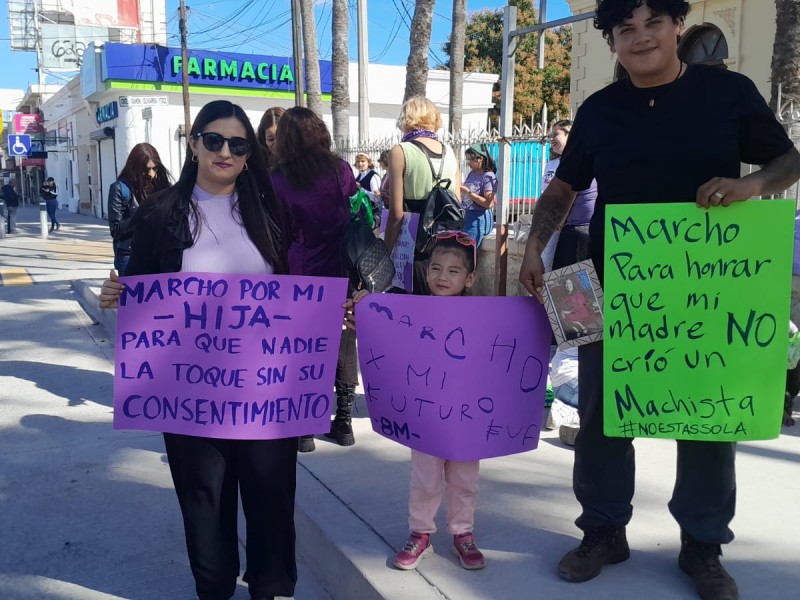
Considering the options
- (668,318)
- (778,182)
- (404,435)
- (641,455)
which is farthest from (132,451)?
(778,182)

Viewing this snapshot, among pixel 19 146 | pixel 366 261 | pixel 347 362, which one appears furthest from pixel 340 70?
pixel 19 146

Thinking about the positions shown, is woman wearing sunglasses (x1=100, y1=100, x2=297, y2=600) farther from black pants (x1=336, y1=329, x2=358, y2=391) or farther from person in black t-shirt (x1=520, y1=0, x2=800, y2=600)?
black pants (x1=336, y1=329, x2=358, y2=391)

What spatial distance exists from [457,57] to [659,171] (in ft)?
60.5

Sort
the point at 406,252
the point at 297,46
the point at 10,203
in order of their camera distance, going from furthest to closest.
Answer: the point at 10,203, the point at 297,46, the point at 406,252

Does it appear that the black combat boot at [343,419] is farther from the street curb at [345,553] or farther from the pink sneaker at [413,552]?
the pink sneaker at [413,552]

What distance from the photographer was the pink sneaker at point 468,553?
296 cm

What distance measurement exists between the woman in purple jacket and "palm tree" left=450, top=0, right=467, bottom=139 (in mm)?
14842

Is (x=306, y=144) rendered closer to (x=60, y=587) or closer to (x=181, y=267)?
(x=181, y=267)

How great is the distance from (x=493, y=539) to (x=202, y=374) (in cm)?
141

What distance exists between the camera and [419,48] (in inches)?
472

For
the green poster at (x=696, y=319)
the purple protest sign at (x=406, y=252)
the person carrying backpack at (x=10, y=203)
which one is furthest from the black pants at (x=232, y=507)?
the person carrying backpack at (x=10, y=203)

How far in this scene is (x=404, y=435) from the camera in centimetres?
300

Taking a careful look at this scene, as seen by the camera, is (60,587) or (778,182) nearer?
(778,182)

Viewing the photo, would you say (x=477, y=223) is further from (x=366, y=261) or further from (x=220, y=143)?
(x=220, y=143)
